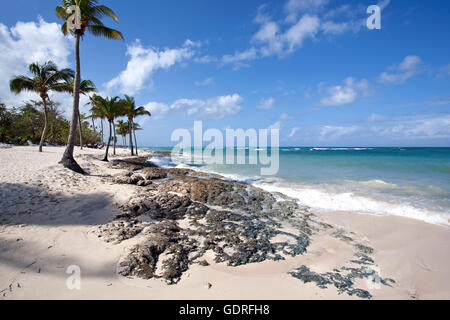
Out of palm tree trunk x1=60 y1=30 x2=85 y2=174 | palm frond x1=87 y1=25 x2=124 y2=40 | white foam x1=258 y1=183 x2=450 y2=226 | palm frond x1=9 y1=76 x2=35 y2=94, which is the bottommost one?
white foam x1=258 y1=183 x2=450 y2=226

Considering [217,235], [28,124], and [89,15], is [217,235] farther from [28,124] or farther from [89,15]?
[28,124]

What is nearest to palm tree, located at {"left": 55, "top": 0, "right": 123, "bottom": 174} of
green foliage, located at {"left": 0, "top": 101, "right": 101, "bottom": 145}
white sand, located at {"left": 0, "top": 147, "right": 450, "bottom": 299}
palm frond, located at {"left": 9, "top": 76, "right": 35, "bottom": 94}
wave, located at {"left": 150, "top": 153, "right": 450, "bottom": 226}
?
white sand, located at {"left": 0, "top": 147, "right": 450, "bottom": 299}

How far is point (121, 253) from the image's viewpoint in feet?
11.5

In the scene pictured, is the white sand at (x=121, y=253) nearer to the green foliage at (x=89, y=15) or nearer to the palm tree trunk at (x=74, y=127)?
the palm tree trunk at (x=74, y=127)

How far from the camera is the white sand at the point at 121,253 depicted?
108 inches

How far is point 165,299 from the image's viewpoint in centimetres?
265

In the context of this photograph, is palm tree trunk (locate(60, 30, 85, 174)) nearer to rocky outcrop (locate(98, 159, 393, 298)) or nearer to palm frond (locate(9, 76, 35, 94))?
rocky outcrop (locate(98, 159, 393, 298))

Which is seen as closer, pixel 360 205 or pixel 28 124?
pixel 360 205

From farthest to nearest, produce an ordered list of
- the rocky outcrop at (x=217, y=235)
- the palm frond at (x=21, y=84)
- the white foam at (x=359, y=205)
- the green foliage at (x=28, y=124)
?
the green foliage at (x=28, y=124) < the palm frond at (x=21, y=84) < the white foam at (x=359, y=205) < the rocky outcrop at (x=217, y=235)

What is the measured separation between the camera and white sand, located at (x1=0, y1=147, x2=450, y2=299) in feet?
8.98

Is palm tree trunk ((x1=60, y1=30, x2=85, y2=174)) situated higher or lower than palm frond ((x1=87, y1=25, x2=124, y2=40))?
lower

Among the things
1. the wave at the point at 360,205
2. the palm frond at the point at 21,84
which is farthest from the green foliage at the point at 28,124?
the wave at the point at 360,205

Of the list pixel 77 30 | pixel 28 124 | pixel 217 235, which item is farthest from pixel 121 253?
pixel 28 124

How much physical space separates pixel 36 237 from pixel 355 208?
9.94m
